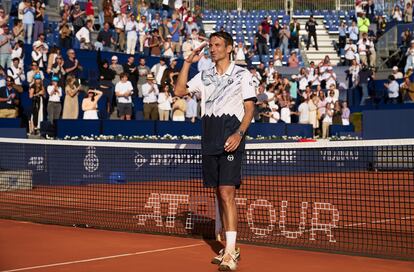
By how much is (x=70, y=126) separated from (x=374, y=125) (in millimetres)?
9018

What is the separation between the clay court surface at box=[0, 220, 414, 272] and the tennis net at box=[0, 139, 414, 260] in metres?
0.49

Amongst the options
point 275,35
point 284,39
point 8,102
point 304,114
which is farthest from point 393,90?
point 8,102

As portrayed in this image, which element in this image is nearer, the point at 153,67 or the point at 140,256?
the point at 140,256

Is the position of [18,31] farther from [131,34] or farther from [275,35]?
[275,35]

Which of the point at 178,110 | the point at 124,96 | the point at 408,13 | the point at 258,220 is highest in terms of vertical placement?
the point at 408,13

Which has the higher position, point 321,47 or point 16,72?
point 321,47

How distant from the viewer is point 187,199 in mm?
13414

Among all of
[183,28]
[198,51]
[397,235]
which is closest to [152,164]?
[397,235]

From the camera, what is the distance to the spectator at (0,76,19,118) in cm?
2142

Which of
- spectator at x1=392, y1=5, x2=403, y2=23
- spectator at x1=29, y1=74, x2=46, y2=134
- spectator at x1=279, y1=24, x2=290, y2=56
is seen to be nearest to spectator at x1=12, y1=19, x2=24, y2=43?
spectator at x1=29, y1=74, x2=46, y2=134

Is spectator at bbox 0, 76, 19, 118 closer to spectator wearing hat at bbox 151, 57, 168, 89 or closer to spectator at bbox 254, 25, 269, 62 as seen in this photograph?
spectator wearing hat at bbox 151, 57, 168, 89

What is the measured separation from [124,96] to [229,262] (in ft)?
51.8

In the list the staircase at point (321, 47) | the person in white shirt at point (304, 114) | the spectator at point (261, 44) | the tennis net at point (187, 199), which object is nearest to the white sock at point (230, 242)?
the tennis net at point (187, 199)

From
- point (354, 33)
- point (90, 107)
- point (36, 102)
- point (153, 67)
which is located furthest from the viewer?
point (354, 33)
